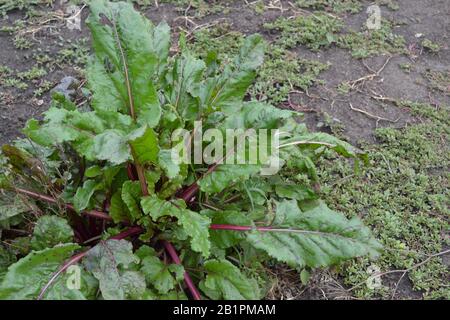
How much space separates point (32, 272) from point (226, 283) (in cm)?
75

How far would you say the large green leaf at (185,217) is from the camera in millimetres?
1925

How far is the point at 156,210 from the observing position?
2012 mm

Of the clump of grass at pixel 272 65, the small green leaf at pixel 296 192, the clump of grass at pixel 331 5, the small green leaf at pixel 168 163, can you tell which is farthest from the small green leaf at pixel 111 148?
the clump of grass at pixel 331 5

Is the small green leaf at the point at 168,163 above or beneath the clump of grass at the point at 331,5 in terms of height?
above

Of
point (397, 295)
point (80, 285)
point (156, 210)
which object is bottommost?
point (397, 295)

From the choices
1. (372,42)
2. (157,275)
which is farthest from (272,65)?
(157,275)

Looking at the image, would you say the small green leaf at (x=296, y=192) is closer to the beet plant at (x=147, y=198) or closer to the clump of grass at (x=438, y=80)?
the beet plant at (x=147, y=198)

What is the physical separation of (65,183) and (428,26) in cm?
320

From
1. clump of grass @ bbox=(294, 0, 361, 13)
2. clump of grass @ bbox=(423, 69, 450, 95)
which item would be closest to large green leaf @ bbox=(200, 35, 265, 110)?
clump of grass @ bbox=(423, 69, 450, 95)

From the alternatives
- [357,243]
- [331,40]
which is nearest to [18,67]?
[331,40]

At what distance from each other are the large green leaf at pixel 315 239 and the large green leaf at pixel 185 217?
21 centimetres

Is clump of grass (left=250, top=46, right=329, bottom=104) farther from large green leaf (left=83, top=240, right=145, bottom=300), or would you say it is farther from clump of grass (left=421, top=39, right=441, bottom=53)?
large green leaf (left=83, top=240, right=145, bottom=300)

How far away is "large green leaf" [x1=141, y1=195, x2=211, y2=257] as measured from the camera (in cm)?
192
